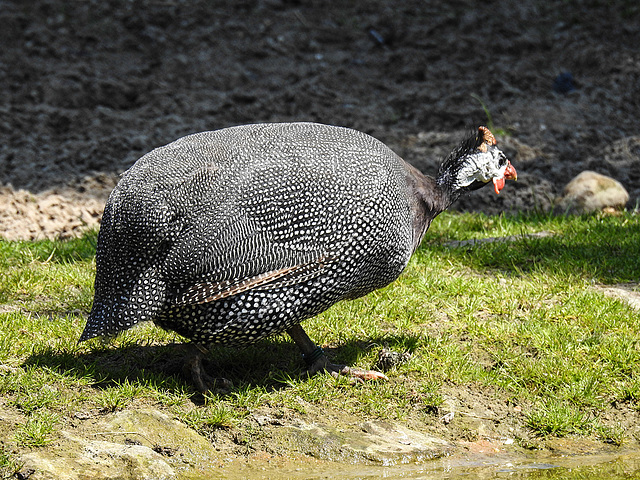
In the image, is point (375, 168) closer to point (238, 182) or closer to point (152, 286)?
point (238, 182)

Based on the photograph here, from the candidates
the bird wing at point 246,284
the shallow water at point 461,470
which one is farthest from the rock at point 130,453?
the bird wing at point 246,284

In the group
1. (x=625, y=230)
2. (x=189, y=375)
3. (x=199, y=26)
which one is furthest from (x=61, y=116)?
(x=625, y=230)

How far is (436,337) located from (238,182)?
1537 mm

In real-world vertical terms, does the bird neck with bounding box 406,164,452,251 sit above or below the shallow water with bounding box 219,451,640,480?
above

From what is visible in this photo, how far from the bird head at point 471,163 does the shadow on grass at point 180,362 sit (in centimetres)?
89

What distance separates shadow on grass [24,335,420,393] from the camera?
3.74 meters

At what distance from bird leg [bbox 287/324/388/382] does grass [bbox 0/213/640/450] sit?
0.07 m

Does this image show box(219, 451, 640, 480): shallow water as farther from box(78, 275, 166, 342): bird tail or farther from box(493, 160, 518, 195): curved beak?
box(493, 160, 518, 195): curved beak

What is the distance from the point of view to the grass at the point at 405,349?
3.62 meters

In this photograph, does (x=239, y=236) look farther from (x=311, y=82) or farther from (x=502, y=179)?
(x=311, y=82)

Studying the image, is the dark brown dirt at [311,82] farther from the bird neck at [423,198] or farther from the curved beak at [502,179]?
the bird neck at [423,198]

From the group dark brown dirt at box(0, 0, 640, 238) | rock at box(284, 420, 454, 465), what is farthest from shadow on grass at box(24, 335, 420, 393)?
dark brown dirt at box(0, 0, 640, 238)

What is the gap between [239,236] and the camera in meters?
3.39

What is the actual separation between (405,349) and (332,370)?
454 millimetres
